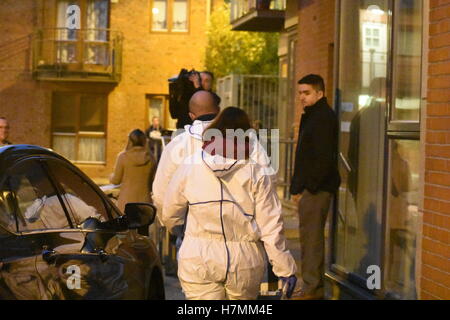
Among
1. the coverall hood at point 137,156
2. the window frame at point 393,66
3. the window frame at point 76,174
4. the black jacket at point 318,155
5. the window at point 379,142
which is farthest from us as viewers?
the coverall hood at point 137,156

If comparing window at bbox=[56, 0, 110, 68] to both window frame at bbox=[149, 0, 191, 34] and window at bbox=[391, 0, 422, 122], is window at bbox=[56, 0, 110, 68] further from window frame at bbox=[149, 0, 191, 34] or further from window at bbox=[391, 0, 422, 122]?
window at bbox=[391, 0, 422, 122]

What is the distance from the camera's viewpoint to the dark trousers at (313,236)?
8352 millimetres

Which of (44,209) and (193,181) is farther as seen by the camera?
(193,181)

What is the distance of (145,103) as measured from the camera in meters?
34.3

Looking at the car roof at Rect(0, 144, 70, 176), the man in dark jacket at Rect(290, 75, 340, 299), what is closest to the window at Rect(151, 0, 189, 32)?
the man in dark jacket at Rect(290, 75, 340, 299)

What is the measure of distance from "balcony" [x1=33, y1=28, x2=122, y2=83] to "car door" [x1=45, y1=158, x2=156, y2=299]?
92.6ft

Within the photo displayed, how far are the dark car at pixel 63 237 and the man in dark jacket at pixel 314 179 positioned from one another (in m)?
2.74

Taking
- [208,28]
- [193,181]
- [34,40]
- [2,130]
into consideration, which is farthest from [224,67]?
[193,181]

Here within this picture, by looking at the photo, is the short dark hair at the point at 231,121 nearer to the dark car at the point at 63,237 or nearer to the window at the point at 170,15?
the dark car at the point at 63,237

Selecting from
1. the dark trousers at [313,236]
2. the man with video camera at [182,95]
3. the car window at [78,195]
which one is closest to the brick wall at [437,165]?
the dark trousers at [313,236]

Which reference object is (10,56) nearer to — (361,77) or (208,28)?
(208,28)

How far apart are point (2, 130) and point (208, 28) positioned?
867 inches

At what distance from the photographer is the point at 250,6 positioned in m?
19.8

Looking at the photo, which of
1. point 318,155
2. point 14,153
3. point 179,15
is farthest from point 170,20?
point 14,153
